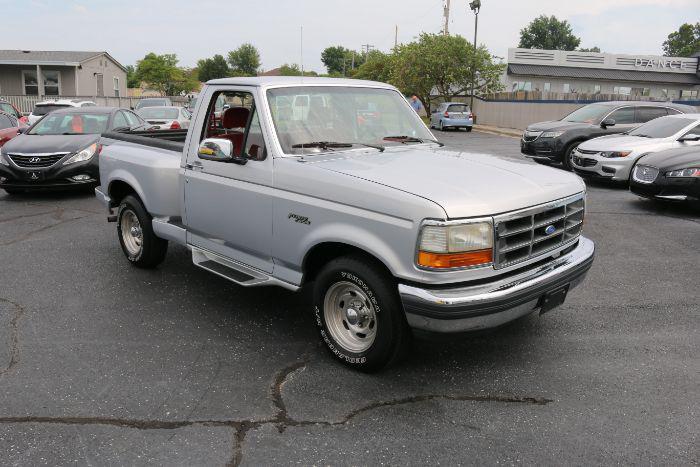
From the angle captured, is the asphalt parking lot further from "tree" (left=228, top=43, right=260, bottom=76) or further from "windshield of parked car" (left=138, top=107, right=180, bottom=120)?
"tree" (left=228, top=43, right=260, bottom=76)

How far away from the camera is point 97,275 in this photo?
20.0 ft

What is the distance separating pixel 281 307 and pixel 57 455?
2.40 meters

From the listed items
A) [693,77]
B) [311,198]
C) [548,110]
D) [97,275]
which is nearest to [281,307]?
[311,198]

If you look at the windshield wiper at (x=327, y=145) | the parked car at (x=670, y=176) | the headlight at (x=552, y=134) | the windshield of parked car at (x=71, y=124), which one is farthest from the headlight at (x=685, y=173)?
the windshield of parked car at (x=71, y=124)

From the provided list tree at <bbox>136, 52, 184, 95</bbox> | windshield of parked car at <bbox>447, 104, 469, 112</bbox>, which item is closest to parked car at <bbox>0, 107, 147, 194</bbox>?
windshield of parked car at <bbox>447, 104, 469, 112</bbox>

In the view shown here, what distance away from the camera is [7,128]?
13.4 metres

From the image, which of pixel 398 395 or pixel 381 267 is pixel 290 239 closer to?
pixel 381 267

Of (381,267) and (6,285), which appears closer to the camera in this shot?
(381,267)

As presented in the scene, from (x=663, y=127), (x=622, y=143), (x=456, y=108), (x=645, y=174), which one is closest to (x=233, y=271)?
(x=645, y=174)

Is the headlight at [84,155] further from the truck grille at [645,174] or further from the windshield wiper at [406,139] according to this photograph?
the truck grille at [645,174]

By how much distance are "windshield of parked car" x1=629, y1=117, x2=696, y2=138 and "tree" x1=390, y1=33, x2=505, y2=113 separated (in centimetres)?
3323

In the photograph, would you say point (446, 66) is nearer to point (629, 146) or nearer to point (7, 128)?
point (629, 146)

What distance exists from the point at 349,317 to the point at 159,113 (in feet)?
59.6

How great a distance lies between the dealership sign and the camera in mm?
50031
